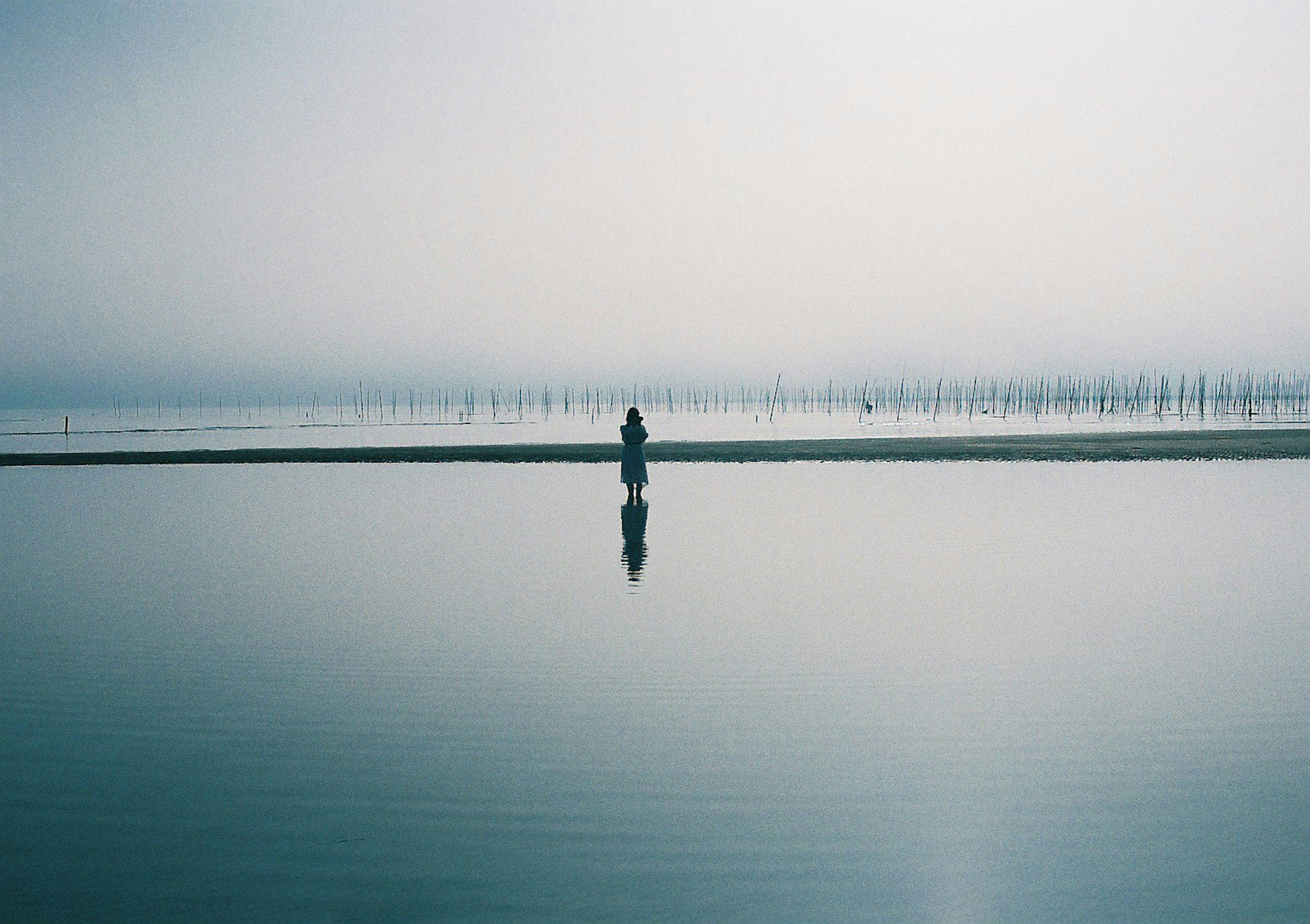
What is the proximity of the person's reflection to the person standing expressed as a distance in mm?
353

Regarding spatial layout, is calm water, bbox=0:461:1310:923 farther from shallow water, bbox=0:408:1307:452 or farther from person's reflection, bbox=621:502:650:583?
shallow water, bbox=0:408:1307:452

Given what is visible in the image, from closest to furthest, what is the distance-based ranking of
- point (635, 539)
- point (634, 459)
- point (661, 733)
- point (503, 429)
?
A: point (661, 733)
point (635, 539)
point (634, 459)
point (503, 429)

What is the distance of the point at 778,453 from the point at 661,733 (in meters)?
33.2

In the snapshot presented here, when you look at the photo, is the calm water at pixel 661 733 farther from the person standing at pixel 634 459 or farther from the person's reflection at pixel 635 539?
the person standing at pixel 634 459

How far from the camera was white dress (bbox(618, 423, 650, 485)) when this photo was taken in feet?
65.1

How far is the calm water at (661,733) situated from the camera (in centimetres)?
416

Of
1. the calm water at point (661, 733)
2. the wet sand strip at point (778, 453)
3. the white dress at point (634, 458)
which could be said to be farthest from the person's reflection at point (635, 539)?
the wet sand strip at point (778, 453)

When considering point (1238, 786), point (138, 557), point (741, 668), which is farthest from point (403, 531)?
point (1238, 786)

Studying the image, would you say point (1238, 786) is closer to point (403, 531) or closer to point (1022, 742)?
point (1022, 742)

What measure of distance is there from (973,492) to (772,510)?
6.00 metres

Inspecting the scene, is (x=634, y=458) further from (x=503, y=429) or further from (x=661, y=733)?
(x=503, y=429)

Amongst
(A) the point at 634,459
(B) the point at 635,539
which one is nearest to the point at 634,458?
(A) the point at 634,459

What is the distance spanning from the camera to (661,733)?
6.13m

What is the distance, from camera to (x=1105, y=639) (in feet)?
27.9
